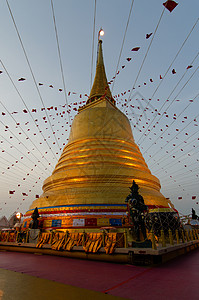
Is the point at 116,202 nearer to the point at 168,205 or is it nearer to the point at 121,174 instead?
the point at 121,174

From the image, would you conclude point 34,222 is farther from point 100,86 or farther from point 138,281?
point 100,86

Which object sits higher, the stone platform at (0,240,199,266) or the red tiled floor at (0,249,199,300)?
the stone platform at (0,240,199,266)

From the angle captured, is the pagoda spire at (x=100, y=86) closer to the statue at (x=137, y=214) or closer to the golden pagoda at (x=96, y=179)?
the golden pagoda at (x=96, y=179)

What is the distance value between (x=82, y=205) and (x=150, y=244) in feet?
24.3

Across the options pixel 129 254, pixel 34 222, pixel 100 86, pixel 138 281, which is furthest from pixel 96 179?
pixel 100 86

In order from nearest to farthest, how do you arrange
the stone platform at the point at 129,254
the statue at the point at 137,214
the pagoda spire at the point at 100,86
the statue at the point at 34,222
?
the stone platform at the point at 129,254 → the statue at the point at 137,214 → the statue at the point at 34,222 → the pagoda spire at the point at 100,86

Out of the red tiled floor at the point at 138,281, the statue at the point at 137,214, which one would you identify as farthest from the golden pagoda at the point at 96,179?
the red tiled floor at the point at 138,281

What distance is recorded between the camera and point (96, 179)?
55.0 ft

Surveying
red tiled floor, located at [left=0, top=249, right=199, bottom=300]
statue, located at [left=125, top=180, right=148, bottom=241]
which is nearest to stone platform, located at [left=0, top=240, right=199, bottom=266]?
red tiled floor, located at [left=0, top=249, right=199, bottom=300]

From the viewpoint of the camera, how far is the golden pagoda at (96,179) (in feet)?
46.9

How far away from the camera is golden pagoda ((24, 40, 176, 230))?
1430cm

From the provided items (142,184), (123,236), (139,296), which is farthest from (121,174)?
(139,296)

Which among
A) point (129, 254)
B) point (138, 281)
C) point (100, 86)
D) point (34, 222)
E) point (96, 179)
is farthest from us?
point (100, 86)

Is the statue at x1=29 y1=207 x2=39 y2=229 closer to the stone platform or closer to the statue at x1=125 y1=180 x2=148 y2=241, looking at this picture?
the stone platform
